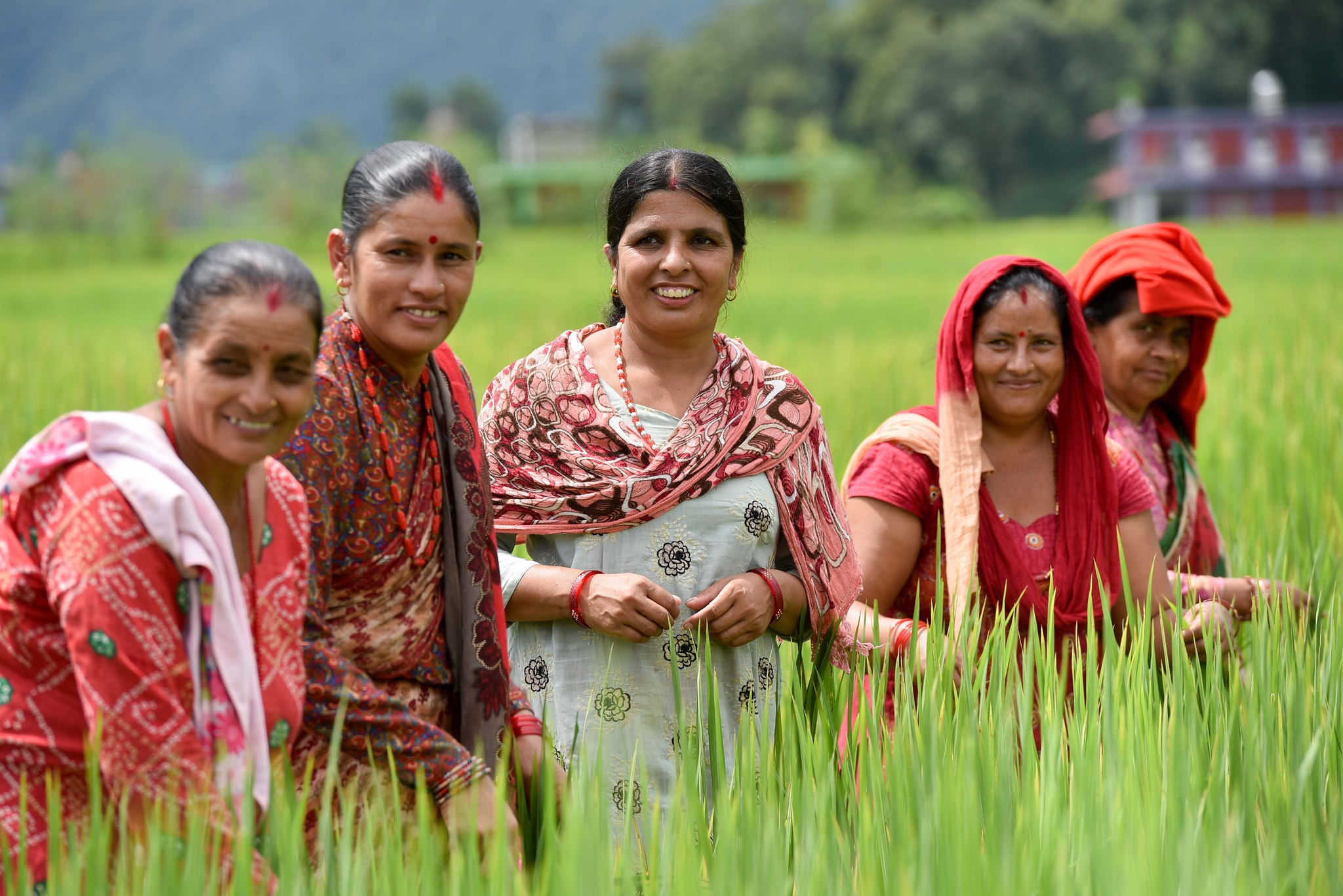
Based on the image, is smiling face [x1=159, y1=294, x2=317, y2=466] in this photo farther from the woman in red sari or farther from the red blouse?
the red blouse

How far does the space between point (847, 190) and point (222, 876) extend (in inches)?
1446

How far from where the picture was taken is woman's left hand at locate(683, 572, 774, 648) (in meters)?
2.06

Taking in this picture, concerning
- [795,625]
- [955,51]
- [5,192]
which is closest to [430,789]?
[795,625]

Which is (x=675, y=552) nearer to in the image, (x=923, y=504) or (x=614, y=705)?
(x=614, y=705)

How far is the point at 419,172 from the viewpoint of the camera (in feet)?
5.58

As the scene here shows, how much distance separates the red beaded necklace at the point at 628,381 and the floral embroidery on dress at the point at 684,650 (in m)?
0.30

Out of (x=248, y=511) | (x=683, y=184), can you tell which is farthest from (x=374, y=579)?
(x=683, y=184)

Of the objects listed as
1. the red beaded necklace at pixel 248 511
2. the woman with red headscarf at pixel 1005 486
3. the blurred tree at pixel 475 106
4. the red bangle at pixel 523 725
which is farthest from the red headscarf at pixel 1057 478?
the blurred tree at pixel 475 106

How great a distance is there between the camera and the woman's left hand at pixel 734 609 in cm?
206

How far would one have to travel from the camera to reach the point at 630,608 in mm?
2020

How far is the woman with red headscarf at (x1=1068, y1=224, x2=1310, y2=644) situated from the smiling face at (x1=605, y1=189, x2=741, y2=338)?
3.54 feet

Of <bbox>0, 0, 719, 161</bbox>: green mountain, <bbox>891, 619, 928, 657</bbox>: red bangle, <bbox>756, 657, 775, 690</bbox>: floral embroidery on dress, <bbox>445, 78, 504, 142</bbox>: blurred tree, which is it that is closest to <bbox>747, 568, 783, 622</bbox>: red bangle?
<bbox>756, 657, 775, 690</bbox>: floral embroidery on dress

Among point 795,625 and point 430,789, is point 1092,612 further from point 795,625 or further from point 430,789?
point 430,789

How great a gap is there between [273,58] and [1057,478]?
185m
